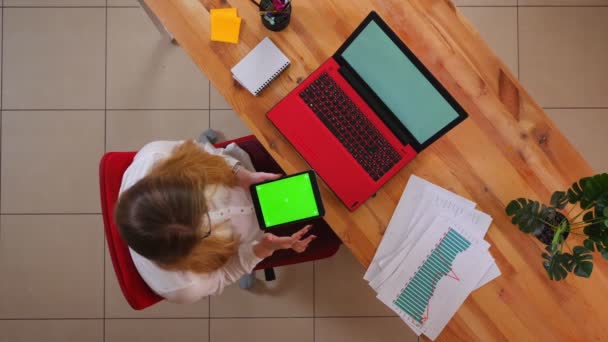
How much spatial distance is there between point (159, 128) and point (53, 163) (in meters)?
0.53

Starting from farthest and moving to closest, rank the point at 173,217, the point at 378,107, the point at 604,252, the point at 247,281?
the point at 247,281, the point at 378,107, the point at 604,252, the point at 173,217

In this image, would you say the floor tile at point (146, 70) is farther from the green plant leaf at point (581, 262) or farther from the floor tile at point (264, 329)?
the green plant leaf at point (581, 262)

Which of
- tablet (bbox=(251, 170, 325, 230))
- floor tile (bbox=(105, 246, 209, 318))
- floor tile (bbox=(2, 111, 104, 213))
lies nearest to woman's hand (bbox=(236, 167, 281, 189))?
tablet (bbox=(251, 170, 325, 230))

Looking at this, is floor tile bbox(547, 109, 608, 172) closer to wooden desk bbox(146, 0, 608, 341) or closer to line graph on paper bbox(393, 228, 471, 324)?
wooden desk bbox(146, 0, 608, 341)

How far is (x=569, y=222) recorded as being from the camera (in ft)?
4.41

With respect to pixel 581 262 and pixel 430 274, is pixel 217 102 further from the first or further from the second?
pixel 581 262

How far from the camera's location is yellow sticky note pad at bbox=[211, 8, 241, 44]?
1360 mm

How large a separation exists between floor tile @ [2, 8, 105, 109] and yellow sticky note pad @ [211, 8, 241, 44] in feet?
3.61

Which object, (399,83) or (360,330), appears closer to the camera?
(399,83)

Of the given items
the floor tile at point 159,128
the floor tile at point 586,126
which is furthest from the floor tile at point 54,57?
the floor tile at point 586,126

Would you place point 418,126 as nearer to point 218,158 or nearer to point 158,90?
point 218,158

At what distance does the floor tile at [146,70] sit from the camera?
2195mm

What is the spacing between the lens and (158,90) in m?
2.20

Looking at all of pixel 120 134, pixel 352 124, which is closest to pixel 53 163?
pixel 120 134
